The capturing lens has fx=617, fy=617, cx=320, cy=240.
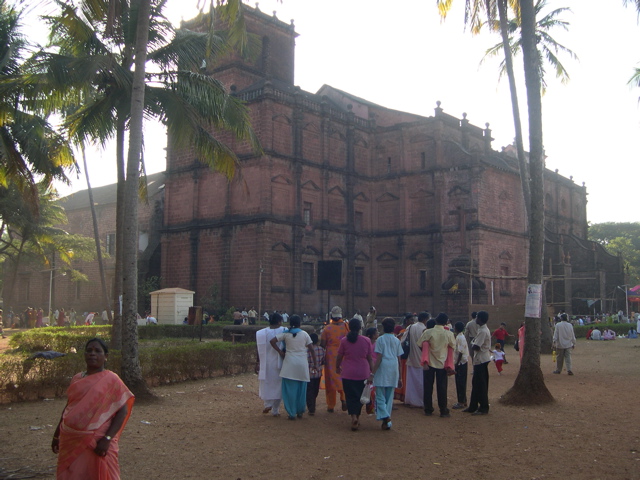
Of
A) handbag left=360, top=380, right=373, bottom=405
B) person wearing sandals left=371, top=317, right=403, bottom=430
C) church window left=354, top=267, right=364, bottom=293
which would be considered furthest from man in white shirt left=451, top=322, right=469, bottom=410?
church window left=354, top=267, right=364, bottom=293

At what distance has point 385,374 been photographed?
27.7 feet

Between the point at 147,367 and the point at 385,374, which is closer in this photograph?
the point at 385,374

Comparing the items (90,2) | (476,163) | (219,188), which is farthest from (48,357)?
(476,163)

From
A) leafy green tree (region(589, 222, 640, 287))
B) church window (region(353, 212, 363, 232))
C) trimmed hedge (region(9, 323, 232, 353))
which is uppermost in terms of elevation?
leafy green tree (region(589, 222, 640, 287))

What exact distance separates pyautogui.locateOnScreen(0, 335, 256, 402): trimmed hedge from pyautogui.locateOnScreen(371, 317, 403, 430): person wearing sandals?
5.32 metres

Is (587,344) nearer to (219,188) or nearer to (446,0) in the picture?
(446,0)

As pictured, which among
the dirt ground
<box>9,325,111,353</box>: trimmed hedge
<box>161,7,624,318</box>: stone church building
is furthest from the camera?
<box>161,7,624,318</box>: stone church building

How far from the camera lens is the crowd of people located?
835cm

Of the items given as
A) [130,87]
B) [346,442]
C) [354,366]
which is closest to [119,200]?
[130,87]

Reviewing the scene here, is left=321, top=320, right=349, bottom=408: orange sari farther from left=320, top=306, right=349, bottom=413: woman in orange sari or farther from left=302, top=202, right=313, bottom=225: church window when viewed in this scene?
left=302, top=202, right=313, bottom=225: church window

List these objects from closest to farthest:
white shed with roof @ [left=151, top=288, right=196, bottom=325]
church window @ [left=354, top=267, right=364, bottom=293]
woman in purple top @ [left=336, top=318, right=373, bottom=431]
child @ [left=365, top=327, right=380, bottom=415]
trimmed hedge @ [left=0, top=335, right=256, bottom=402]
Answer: woman in purple top @ [left=336, top=318, right=373, bottom=431] < child @ [left=365, top=327, right=380, bottom=415] < trimmed hedge @ [left=0, top=335, right=256, bottom=402] < white shed with roof @ [left=151, top=288, right=196, bottom=325] < church window @ [left=354, top=267, right=364, bottom=293]

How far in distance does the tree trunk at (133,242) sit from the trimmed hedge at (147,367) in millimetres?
1039

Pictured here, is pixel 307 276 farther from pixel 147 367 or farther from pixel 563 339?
pixel 147 367

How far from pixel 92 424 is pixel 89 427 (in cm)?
3
